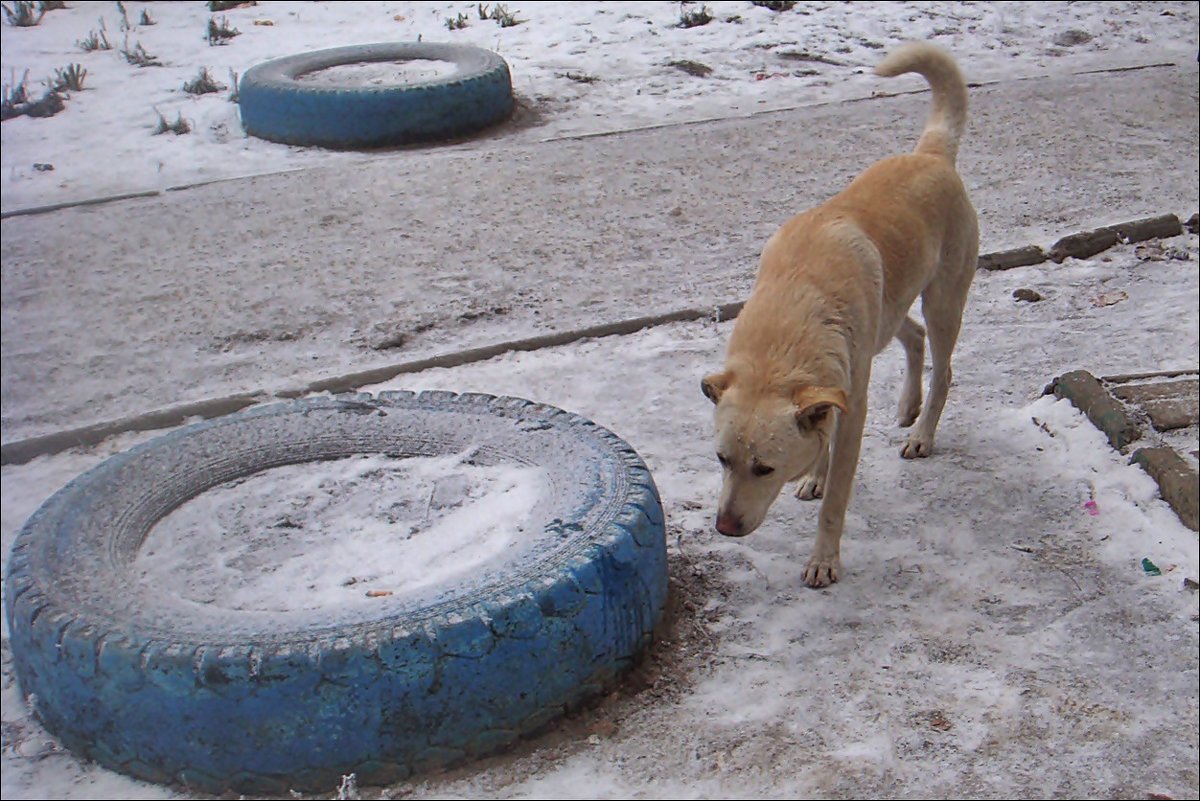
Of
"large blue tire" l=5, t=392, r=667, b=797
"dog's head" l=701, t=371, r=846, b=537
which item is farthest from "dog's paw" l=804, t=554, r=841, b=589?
"large blue tire" l=5, t=392, r=667, b=797

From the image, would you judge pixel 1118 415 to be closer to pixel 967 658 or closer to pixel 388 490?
pixel 967 658

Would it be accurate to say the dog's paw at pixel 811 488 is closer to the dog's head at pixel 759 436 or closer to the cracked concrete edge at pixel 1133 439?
the dog's head at pixel 759 436

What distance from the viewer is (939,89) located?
4.54 metres

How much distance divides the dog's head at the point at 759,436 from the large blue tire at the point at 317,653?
0.23 m

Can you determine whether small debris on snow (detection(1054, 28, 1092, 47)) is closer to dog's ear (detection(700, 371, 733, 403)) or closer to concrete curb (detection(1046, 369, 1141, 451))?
concrete curb (detection(1046, 369, 1141, 451))

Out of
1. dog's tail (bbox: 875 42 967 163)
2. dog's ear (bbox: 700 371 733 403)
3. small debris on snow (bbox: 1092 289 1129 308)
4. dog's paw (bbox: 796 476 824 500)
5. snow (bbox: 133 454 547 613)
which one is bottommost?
small debris on snow (bbox: 1092 289 1129 308)

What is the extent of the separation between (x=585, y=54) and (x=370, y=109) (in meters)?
2.78

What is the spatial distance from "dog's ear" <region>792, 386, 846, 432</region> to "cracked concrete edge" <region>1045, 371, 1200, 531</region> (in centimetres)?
132

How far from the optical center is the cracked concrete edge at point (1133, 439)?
384 centimetres

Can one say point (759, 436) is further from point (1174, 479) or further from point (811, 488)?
point (1174, 479)

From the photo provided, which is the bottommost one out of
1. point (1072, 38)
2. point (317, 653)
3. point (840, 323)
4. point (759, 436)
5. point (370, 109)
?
point (1072, 38)

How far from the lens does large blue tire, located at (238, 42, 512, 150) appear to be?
26.2 feet

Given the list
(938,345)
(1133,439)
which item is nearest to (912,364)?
(938,345)

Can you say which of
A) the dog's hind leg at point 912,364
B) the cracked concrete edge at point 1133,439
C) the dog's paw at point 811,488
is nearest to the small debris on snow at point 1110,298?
the cracked concrete edge at point 1133,439
